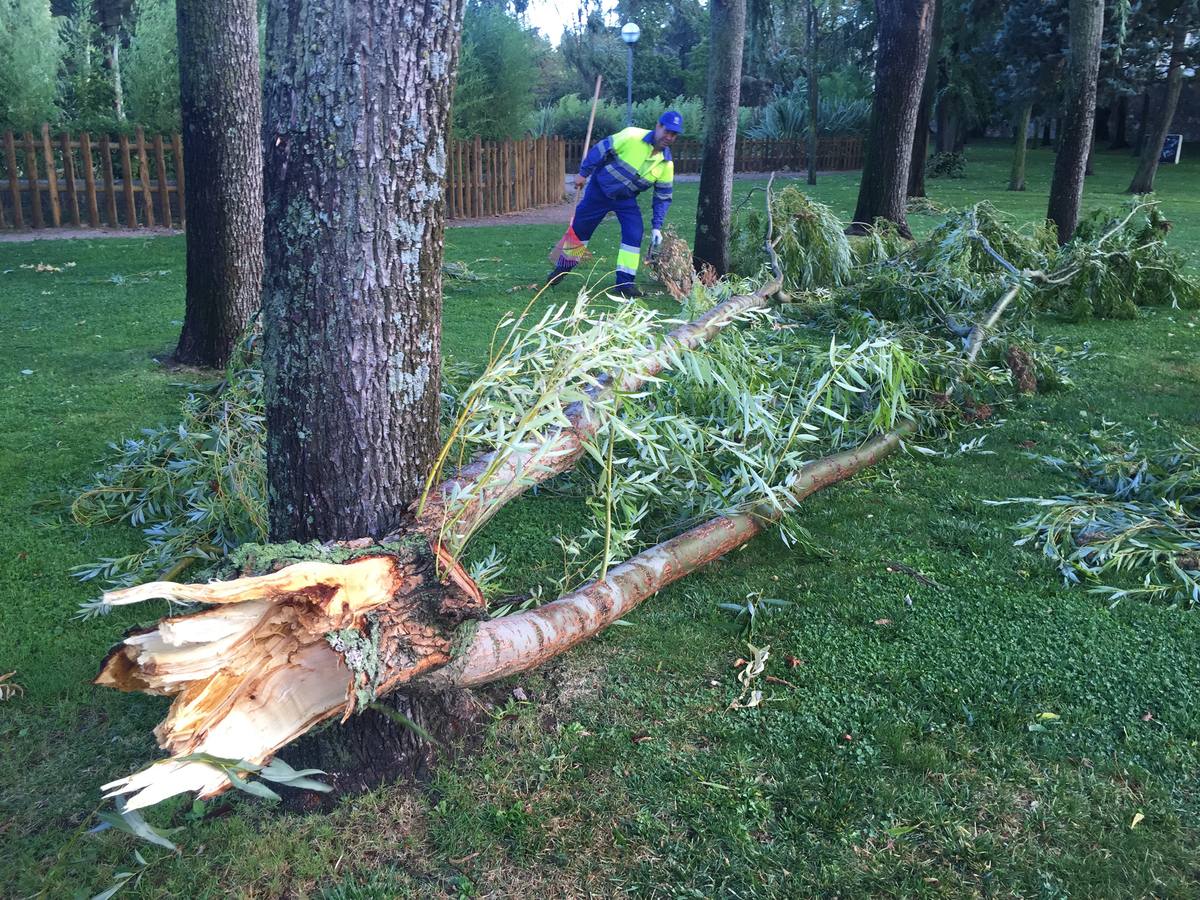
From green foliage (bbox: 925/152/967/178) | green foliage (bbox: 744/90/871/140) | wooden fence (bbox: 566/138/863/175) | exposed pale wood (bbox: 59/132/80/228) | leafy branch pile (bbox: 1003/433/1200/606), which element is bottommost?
leafy branch pile (bbox: 1003/433/1200/606)

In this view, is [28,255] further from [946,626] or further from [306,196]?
[946,626]

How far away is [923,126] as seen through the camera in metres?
20.3

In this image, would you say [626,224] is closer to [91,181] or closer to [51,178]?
[91,181]

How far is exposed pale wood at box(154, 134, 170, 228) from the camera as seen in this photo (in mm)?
14750

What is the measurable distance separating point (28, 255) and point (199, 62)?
25.6 ft

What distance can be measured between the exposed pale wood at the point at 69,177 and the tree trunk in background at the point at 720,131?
405 inches

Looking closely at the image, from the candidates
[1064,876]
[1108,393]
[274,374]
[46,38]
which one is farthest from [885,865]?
[46,38]

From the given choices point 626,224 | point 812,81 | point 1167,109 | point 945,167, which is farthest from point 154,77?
point 1167,109

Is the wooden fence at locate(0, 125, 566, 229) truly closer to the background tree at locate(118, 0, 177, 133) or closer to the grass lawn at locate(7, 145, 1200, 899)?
the background tree at locate(118, 0, 177, 133)

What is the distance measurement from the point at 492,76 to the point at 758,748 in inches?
834

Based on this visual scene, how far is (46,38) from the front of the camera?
640 inches

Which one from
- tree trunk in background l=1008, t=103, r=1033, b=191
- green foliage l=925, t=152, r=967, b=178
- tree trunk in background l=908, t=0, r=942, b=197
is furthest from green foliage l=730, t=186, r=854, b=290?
green foliage l=925, t=152, r=967, b=178

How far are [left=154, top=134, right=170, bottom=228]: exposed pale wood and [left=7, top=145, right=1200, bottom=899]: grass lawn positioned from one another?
39.2ft

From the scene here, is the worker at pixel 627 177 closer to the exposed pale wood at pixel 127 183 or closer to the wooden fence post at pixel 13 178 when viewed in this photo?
the exposed pale wood at pixel 127 183
